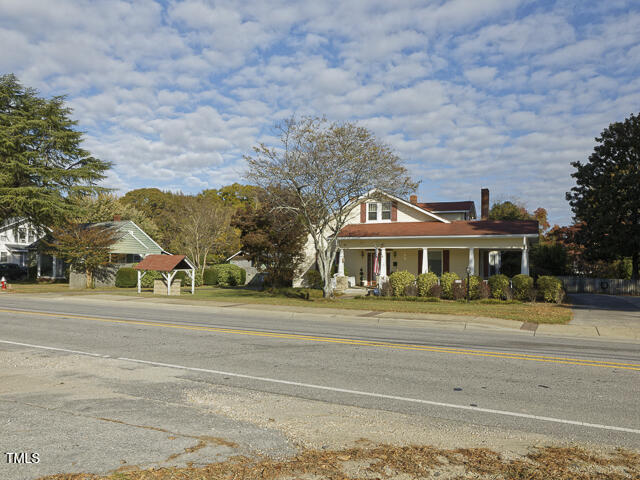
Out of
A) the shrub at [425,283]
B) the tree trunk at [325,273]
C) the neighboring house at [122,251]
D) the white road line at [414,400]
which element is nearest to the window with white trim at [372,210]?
the shrub at [425,283]

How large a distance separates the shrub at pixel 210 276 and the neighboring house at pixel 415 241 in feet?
30.7

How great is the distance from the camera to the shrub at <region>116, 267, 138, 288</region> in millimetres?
38344

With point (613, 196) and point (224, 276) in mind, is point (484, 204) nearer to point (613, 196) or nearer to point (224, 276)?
point (613, 196)

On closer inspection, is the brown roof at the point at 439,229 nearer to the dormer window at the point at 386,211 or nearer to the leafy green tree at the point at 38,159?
the dormer window at the point at 386,211

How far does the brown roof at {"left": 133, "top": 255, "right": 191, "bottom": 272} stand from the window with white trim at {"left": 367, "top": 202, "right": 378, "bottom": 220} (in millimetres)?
13184

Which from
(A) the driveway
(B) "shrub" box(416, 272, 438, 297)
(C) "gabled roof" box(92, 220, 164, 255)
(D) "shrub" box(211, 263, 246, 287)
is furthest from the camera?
(C) "gabled roof" box(92, 220, 164, 255)

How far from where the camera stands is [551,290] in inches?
942

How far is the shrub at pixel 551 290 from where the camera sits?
23734mm

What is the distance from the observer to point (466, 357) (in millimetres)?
10180

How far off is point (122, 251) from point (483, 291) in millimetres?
30159

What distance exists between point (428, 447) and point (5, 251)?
64.4 m

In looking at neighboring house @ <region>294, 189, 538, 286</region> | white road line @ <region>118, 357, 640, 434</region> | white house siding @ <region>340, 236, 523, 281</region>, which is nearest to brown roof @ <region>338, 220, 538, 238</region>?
neighboring house @ <region>294, 189, 538, 286</region>

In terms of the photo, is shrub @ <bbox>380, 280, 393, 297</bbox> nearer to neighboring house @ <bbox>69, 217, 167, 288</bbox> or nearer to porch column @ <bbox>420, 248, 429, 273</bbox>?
porch column @ <bbox>420, 248, 429, 273</bbox>

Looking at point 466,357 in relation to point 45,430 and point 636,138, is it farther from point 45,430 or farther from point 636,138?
point 636,138
